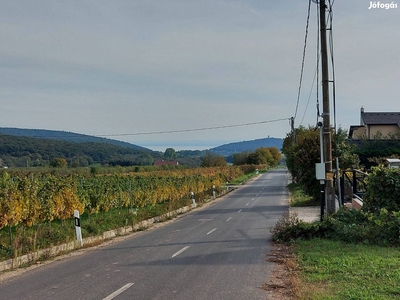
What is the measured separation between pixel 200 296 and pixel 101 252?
19.8ft

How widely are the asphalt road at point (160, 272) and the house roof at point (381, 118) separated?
42.0 metres

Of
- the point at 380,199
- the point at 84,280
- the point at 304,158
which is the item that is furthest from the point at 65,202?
the point at 304,158

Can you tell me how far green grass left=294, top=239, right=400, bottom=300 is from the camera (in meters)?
6.76

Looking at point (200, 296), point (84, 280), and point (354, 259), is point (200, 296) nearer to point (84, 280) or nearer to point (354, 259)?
point (84, 280)

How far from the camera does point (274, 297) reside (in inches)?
280

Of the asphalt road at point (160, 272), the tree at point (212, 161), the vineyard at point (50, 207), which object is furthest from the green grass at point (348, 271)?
the tree at point (212, 161)

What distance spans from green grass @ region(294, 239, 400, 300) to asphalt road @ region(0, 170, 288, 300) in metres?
0.88

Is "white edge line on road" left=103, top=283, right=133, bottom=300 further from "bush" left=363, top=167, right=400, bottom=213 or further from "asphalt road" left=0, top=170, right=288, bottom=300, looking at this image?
"bush" left=363, top=167, right=400, bottom=213

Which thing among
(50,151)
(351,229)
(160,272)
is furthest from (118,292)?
(50,151)

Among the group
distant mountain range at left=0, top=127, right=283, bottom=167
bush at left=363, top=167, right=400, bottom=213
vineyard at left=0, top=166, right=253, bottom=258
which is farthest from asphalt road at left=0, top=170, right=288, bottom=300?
distant mountain range at left=0, top=127, right=283, bottom=167

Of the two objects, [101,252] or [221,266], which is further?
[101,252]

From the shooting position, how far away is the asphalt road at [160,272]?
7.63m

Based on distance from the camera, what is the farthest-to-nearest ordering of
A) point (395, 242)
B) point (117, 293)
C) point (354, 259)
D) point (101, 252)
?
point (101, 252)
point (395, 242)
point (354, 259)
point (117, 293)

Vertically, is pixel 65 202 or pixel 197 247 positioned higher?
pixel 65 202
